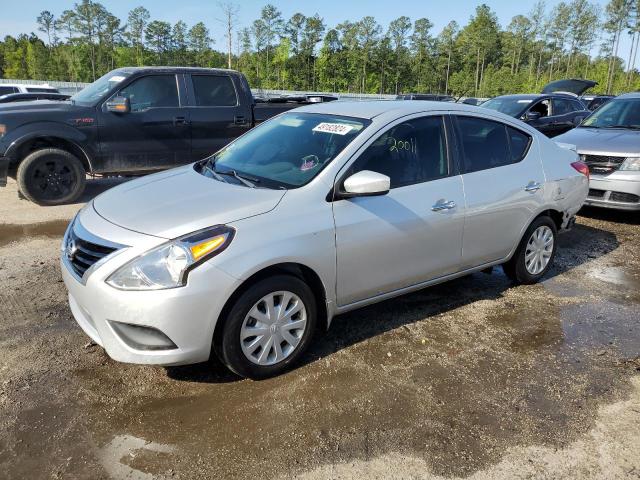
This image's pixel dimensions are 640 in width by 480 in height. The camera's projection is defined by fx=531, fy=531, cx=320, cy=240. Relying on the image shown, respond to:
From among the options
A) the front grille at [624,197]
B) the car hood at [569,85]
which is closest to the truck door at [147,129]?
the front grille at [624,197]

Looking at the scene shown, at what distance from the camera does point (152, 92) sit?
26.3 feet

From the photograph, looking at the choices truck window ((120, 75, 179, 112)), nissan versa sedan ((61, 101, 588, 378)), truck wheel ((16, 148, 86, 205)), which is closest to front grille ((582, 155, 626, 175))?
nissan versa sedan ((61, 101, 588, 378))

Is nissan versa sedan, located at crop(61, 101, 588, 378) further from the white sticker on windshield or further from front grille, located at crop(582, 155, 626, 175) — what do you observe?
front grille, located at crop(582, 155, 626, 175)

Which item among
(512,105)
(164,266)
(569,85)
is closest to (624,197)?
(512,105)

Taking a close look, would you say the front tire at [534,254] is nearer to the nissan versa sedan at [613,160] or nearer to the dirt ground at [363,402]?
the dirt ground at [363,402]

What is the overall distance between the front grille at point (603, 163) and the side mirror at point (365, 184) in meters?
5.17

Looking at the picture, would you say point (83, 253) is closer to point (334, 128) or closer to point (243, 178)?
point (243, 178)

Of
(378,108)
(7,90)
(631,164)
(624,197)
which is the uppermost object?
(7,90)

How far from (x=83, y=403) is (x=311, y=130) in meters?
2.38

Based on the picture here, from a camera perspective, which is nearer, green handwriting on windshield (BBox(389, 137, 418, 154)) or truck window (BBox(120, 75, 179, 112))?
green handwriting on windshield (BBox(389, 137, 418, 154))

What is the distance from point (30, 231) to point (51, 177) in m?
1.43

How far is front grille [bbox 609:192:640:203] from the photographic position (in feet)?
23.0

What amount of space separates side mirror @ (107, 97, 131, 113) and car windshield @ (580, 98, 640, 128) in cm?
712

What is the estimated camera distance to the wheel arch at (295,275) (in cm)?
301
